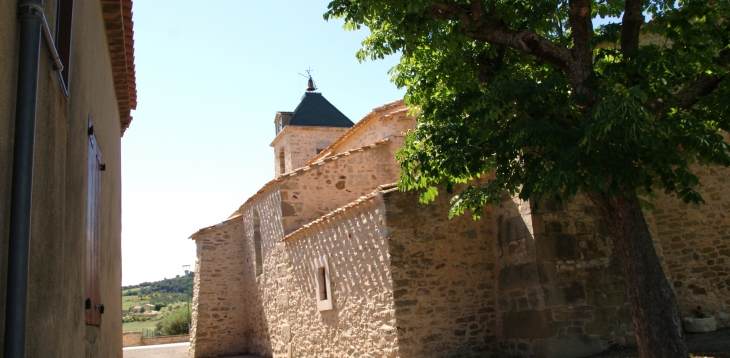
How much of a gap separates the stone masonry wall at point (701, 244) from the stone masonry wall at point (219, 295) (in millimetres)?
11593

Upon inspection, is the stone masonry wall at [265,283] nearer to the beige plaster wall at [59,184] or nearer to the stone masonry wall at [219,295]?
the stone masonry wall at [219,295]

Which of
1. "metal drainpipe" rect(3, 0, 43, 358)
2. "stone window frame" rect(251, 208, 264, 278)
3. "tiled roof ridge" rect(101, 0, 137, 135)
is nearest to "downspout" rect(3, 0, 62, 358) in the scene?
"metal drainpipe" rect(3, 0, 43, 358)

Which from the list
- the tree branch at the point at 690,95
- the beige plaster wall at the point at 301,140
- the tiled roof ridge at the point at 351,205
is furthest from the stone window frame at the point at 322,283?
the beige plaster wall at the point at 301,140

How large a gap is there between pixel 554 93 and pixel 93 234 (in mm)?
5502

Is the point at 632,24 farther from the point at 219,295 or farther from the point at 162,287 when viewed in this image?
the point at 162,287

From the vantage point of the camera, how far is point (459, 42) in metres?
7.59

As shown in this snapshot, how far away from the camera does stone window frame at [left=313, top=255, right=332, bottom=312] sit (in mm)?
10867

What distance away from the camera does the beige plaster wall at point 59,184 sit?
2.55m

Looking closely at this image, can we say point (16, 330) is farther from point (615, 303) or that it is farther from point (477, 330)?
point (615, 303)

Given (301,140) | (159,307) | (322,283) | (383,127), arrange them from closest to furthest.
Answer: (322,283) < (383,127) < (301,140) < (159,307)

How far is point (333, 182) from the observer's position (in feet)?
45.5

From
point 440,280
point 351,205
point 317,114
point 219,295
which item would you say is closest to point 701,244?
point 440,280

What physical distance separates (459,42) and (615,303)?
505 centimetres

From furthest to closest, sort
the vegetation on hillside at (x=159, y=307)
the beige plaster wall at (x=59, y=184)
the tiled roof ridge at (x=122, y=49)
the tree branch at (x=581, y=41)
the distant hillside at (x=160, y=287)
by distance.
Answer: the distant hillside at (x=160, y=287) < the vegetation on hillside at (x=159, y=307) < the tree branch at (x=581, y=41) < the tiled roof ridge at (x=122, y=49) < the beige plaster wall at (x=59, y=184)
